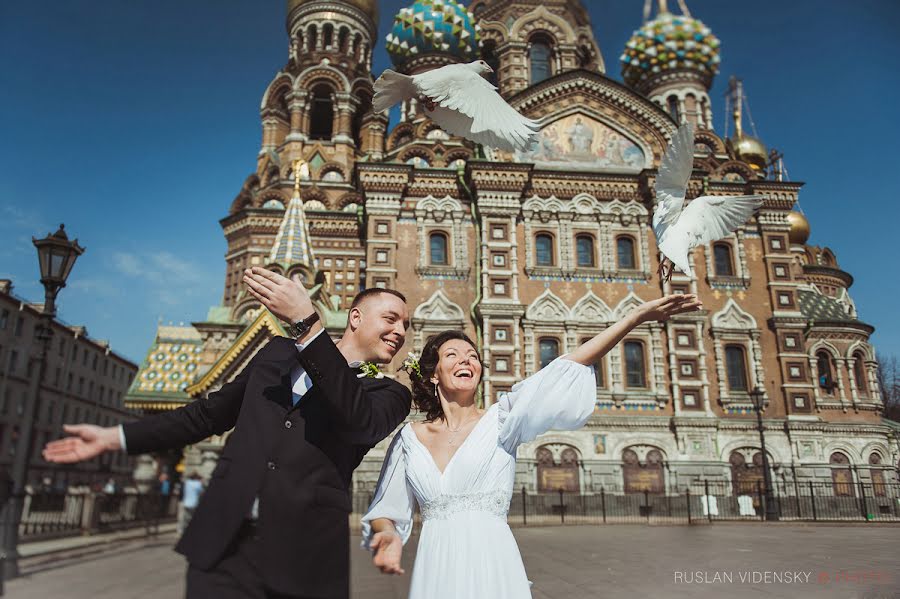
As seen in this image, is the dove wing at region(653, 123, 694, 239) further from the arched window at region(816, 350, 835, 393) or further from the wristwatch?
the arched window at region(816, 350, 835, 393)

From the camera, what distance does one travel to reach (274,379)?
2.46m

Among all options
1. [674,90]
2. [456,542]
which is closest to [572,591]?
[456,542]

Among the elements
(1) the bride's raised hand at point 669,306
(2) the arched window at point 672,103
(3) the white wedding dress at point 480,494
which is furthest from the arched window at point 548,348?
(1) the bride's raised hand at point 669,306

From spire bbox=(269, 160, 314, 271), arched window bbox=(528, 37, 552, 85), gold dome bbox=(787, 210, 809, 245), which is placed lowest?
→ spire bbox=(269, 160, 314, 271)

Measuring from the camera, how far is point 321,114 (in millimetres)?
34969

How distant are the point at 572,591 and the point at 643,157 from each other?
65.5 feet

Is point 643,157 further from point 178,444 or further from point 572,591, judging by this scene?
point 178,444

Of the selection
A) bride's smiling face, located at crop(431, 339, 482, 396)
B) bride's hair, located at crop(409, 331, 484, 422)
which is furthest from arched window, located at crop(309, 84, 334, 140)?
bride's smiling face, located at crop(431, 339, 482, 396)

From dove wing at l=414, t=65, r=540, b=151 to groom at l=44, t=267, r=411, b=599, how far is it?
221cm

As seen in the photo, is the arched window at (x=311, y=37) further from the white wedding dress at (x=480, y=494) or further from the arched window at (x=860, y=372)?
the white wedding dress at (x=480, y=494)

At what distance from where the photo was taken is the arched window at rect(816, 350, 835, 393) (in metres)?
25.4

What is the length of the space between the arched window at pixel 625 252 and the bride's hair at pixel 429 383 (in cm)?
1987

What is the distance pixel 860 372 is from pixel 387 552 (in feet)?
95.1

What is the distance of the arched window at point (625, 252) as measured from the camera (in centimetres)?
2236
